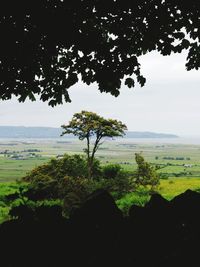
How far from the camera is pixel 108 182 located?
38688 millimetres

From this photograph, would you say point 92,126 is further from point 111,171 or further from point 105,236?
point 105,236

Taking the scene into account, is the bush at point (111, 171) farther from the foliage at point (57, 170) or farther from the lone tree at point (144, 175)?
the foliage at point (57, 170)

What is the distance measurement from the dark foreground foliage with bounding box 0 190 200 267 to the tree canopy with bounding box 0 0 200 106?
6.18m

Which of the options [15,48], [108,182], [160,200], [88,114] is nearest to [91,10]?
[15,48]

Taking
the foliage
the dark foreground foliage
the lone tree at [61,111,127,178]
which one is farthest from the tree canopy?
the lone tree at [61,111,127,178]

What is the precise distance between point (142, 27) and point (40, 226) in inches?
278

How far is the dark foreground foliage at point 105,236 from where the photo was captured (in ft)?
7.47

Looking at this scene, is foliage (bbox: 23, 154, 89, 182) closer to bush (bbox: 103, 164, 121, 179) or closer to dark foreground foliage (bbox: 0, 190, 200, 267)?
bush (bbox: 103, 164, 121, 179)

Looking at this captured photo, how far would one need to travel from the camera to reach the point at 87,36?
841 cm

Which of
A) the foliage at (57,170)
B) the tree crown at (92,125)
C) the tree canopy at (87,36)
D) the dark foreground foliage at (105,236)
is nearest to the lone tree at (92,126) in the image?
the tree crown at (92,125)

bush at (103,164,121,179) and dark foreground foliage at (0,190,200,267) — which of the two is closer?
dark foreground foliage at (0,190,200,267)

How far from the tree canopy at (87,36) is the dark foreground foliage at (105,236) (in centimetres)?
618

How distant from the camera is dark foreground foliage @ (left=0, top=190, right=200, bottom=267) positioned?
2.28 m

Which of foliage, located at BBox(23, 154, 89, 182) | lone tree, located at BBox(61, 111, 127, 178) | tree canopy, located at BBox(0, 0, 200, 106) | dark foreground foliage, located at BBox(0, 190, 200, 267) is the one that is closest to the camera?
dark foreground foliage, located at BBox(0, 190, 200, 267)
